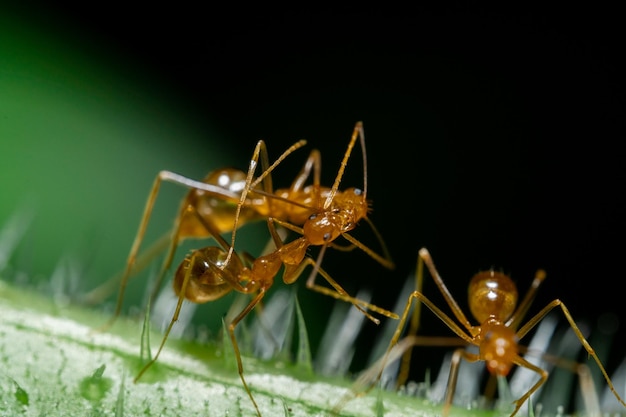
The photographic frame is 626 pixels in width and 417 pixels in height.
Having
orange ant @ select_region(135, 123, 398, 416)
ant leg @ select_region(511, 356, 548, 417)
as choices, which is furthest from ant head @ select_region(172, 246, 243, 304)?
ant leg @ select_region(511, 356, 548, 417)

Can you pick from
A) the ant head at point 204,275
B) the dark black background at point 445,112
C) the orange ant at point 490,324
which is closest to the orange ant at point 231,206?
the ant head at point 204,275

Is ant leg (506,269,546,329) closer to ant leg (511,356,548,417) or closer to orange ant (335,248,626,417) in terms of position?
orange ant (335,248,626,417)

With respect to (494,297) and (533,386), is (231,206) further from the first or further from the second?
(533,386)

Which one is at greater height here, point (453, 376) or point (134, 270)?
point (134, 270)

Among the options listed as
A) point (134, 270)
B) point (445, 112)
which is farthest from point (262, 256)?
point (445, 112)

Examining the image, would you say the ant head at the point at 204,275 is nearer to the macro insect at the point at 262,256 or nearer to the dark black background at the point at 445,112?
the macro insect at the point at 262,256

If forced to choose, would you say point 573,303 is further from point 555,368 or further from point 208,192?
point 208,192
